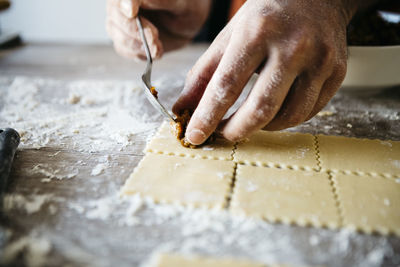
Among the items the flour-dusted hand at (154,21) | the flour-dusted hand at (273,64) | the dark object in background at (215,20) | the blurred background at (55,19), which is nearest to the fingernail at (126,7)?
the flour-dusted hand at (154,21)

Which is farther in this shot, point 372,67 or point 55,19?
point 55,19

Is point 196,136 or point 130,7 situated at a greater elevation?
point 130,7

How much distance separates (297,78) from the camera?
95cm

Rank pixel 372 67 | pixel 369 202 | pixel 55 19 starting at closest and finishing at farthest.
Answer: pixel 369 202
pixel 372 67
pixel 55 19

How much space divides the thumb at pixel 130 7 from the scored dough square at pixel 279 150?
0.76 metres

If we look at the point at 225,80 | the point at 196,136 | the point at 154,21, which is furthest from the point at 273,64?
the point at 154,21

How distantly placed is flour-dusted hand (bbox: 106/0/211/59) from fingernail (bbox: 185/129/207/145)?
620mm

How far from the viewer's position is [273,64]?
35.1 inches

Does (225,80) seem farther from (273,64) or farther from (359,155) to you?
(359,155)

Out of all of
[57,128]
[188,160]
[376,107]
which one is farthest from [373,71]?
[57,128]

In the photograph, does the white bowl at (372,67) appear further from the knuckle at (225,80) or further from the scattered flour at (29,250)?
the scattered flour at (29,250)

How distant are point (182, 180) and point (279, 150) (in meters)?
0.36

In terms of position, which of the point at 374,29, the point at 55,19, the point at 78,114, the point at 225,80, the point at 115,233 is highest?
the point at 225,80

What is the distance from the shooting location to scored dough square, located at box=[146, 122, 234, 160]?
1.06 m
